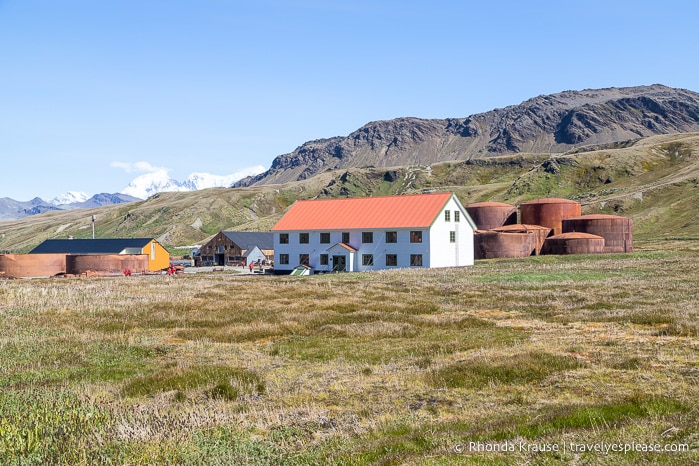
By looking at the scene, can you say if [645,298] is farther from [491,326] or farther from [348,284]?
[348,284]

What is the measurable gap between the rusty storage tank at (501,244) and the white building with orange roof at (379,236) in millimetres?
12811

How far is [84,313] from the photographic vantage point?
2895 centimetres

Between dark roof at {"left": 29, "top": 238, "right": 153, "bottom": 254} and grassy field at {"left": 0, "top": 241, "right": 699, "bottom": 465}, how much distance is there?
199 ft

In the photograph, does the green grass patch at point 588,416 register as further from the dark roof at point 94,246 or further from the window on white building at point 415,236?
the dark roof at point 94,246

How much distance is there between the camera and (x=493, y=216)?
99.8 m

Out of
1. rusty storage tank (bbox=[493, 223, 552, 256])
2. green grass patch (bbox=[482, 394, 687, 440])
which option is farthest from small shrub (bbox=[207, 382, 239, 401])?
rusty storage tank (bbox=[493, 223, 552, 256])

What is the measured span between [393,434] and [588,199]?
172 meters

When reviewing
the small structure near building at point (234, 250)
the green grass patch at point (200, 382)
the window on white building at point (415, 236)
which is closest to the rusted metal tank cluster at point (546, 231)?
the window on white building at point (415, 236)

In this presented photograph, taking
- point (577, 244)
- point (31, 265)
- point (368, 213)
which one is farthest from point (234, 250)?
point (577, 244)

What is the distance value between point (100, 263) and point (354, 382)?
7081cm

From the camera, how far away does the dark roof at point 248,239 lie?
10825 cm

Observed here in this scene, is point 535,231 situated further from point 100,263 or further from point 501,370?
point 501,370

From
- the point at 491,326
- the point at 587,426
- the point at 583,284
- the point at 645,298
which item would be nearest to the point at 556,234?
the point at 583,284

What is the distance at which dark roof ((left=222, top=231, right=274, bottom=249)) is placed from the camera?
108 m
